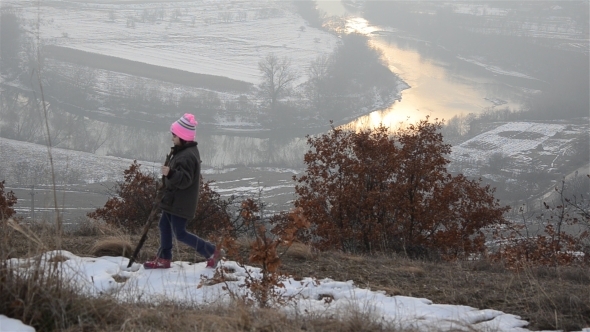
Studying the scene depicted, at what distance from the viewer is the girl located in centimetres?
559

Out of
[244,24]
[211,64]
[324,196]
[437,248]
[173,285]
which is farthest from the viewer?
[244,24]

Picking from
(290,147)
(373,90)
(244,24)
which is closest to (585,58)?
(373,90)

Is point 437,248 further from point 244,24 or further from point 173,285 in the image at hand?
point 244,24

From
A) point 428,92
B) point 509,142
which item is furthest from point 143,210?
point 428,92

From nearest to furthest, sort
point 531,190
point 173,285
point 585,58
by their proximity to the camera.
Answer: point 173,285
point 531,190
point 585,58

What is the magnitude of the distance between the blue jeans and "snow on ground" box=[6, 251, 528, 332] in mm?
138

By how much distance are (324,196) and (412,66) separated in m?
54.9

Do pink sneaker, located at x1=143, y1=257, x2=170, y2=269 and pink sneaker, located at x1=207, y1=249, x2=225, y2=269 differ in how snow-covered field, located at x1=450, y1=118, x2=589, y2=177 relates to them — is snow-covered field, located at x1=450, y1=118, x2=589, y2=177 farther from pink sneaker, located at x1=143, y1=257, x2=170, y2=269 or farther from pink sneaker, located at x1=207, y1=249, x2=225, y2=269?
pink sneaker, located at x1=143, y1=257, x2=170, y2=269

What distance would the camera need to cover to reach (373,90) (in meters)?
57.2

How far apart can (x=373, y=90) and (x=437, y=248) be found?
45.9 meters

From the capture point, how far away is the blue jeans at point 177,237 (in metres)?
5.73

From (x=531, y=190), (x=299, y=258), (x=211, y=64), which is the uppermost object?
(x=299, y=258)

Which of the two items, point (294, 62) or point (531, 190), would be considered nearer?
point (531, 190)

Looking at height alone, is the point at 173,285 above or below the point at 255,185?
above
